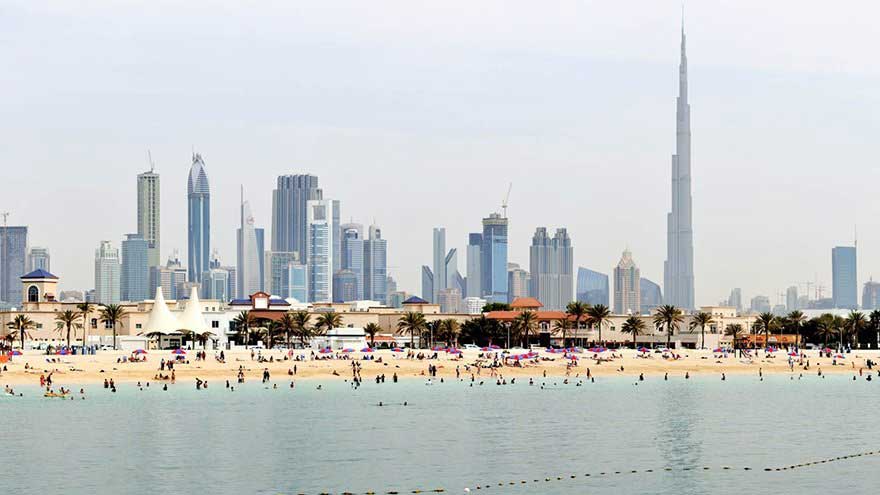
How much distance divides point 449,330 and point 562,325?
1521cm

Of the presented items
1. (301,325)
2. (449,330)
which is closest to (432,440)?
(301,325)

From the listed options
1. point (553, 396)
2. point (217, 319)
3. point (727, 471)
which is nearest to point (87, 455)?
point (727, 471)

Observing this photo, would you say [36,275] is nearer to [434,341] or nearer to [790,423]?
[434,341]

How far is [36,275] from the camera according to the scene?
180 metres

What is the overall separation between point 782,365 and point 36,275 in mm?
95021

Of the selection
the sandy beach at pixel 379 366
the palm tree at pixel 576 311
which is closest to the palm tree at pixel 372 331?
the sandy beach at pixel 379 366

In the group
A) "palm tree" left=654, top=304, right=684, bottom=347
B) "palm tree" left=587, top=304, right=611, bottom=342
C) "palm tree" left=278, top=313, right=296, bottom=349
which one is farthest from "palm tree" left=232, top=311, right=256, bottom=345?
"palm tree" left=654, top=304, right=684, bottom=347

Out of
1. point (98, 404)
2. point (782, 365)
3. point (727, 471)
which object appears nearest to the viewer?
point (727, 471)

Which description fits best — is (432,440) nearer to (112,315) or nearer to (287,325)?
(112,315)

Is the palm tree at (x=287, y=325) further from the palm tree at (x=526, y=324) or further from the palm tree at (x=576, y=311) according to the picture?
the palm tree at (x=576, y=311)

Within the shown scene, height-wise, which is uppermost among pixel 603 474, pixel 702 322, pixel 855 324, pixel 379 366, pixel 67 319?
pixel 67 319

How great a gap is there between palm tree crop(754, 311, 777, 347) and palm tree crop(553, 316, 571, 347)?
85.9 feet

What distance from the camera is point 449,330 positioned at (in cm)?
18388

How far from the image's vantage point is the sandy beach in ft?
400
